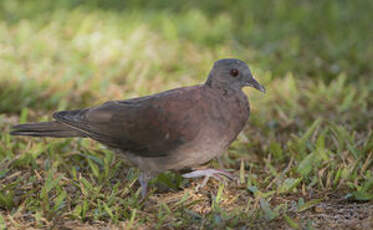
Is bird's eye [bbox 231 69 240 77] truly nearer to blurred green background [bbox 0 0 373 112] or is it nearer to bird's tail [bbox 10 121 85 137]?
bird's tail [bbox 10 121 85 137]

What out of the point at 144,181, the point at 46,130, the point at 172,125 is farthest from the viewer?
the point at 46,130

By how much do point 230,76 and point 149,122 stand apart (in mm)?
613

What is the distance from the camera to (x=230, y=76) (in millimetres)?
3229

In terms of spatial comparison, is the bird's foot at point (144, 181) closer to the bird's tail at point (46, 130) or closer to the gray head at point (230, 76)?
the bird's tail at point (46, 130)

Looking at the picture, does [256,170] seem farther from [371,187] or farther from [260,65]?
[260,65]

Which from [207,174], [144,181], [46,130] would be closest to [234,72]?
[207,174]

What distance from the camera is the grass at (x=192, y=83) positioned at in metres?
2.93

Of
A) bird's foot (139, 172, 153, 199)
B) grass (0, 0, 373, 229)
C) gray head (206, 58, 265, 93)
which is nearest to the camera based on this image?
grass (0, 0, 373, 229)

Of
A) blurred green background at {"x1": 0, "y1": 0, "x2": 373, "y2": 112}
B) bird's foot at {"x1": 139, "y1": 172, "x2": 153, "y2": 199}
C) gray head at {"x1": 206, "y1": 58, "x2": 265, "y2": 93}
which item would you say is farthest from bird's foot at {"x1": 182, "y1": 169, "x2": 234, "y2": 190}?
blurred green background at {"x1": 0, "y1": 0, "x2": 373, "y2": 112}

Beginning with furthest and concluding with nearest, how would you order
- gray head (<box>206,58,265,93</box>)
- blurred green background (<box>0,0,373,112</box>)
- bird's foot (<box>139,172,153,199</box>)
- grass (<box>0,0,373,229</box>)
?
1. blurred green background (<box>0,0,373,112</box>)
2. gray head (<box>206,58,265,93</box>)
3. bird's foot (<box>139,172,153,199</box>)
4. grass (<box>0,0,373,229</box>)

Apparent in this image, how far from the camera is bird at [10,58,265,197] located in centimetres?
297

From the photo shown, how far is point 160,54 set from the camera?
18.2ft

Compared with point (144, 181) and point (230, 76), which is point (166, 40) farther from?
point (144, 181)

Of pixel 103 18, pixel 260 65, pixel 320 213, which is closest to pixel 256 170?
pixel 320 213
